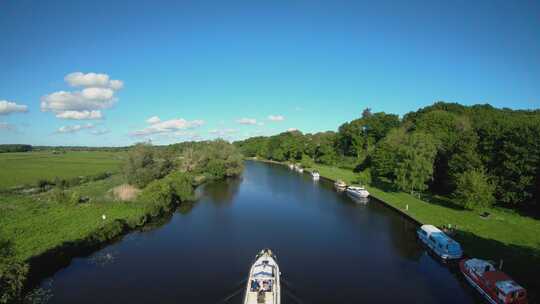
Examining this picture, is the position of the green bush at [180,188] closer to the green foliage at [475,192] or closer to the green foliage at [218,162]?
the green foliage at [218,162]

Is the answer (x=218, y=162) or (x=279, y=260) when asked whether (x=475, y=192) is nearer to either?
(x=279, y=260)

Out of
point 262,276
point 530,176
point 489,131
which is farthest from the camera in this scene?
point 489,131

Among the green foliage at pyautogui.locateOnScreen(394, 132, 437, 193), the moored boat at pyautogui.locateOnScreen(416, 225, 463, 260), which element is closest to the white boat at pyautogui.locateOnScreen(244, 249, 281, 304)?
the moored boat at pyautogui.locateOnScreen(416, 225, 463, 260)

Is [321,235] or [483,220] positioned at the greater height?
[483,220]

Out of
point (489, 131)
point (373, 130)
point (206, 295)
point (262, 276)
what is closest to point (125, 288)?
point (206, 295)

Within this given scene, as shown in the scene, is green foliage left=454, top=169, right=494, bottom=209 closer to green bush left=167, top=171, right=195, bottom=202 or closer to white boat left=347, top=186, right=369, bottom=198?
white boat left=347, top=186, right=369, bottom=198

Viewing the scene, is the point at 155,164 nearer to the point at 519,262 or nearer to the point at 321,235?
the point at 321,235

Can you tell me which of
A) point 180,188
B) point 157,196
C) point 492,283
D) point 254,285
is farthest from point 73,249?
point 492,283

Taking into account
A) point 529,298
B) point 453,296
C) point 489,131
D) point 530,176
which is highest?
point 489,131
